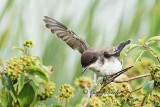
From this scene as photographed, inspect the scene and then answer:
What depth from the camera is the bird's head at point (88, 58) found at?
2.91 m

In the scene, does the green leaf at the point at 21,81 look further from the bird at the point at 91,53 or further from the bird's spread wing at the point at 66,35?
the bird's spread wing at the point at 66,35

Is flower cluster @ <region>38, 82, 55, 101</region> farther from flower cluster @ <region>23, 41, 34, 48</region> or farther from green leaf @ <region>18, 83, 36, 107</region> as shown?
flower cluster @ <region>23, 41, 34, 48</region>

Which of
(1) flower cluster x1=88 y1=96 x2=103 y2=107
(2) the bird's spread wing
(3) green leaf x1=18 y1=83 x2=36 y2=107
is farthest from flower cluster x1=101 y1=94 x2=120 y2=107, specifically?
(2) the bird's spread wing

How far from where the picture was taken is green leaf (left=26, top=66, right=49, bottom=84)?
1783 millimetres

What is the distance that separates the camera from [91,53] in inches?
119

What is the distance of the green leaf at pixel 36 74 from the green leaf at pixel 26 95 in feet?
0.11

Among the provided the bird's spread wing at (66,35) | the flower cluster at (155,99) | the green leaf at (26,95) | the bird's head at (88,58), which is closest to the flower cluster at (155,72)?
the flower cluster at (155,99)

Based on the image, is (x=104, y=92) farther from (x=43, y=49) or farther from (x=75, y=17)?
(x=75, y=17)

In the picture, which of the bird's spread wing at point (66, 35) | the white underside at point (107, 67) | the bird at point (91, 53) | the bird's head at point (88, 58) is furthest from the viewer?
the bird's spread wing at point (66, 35)

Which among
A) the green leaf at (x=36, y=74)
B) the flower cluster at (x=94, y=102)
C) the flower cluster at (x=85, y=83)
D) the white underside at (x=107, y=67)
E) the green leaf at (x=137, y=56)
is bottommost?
the flower cluster at (x=94, y=102)

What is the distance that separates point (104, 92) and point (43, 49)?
174 cm

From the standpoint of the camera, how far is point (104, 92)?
79.8 inches

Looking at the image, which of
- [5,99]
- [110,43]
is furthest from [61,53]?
[5,99]

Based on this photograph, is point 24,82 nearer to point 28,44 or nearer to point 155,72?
point 28,44
